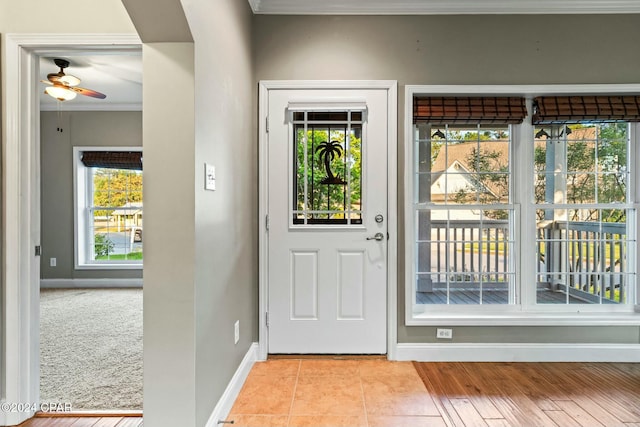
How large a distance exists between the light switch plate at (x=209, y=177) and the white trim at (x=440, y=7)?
155cm

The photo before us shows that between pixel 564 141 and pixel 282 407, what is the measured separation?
9.29ft

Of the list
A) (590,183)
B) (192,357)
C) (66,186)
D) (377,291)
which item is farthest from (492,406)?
(66,186)

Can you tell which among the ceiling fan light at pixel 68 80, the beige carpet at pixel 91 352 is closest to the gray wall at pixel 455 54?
the beige carpet at pixel 91 352

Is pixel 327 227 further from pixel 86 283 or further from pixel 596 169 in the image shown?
pixel 86 283

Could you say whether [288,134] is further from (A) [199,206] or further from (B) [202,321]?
(B) [202,321]

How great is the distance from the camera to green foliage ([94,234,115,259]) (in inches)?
206

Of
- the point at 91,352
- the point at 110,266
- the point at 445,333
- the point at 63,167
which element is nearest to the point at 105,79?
the point at 63,167

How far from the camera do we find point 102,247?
17.2ft

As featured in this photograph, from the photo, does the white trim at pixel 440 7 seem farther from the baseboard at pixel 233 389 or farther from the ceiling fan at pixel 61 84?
the baseboard at pixel 233 389

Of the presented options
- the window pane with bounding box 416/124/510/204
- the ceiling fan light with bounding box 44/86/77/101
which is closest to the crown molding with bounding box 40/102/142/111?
the ceiling fan light with bounding box 44/86/77/101

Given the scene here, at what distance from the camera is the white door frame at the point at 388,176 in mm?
2656

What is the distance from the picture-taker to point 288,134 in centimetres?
271

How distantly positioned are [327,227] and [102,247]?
4.18 metres

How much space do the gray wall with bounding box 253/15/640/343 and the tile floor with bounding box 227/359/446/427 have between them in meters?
0.42
